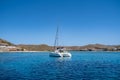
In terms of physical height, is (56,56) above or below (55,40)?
below

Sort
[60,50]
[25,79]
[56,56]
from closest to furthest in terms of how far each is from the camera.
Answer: [25,79] < [56,56] < [60,50]

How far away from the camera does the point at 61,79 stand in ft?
110

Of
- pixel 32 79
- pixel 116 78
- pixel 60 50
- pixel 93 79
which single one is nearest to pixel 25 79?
pixel 32 79

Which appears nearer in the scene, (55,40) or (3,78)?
(3,78)

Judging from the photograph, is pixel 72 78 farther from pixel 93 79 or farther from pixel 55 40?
pixel 55 40

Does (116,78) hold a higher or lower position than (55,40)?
lower

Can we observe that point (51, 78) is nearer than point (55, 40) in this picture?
Yes

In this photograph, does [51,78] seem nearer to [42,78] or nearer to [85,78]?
[42,78]

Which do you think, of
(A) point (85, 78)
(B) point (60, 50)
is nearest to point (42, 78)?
(A) point (85, 78)

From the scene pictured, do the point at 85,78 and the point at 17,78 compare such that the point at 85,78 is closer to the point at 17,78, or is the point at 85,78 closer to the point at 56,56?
the point at 17,78

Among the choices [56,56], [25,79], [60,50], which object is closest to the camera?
[25,79]

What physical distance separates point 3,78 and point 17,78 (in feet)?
6.33

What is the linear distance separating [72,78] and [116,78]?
6.26 metres

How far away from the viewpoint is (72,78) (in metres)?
34.4
